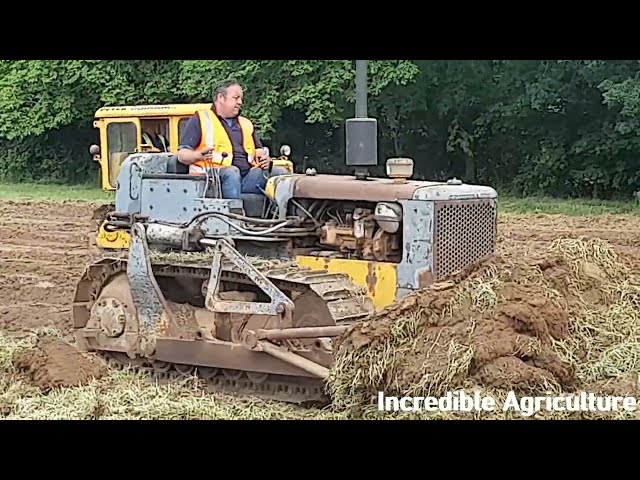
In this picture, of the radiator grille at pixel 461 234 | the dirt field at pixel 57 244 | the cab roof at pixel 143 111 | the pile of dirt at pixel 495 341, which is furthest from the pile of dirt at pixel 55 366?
the cab roof at pixel 143 111

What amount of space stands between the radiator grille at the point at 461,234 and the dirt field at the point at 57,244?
0.58 m

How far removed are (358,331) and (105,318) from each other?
2635 millimetres

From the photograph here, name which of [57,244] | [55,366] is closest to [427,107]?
[57,244]

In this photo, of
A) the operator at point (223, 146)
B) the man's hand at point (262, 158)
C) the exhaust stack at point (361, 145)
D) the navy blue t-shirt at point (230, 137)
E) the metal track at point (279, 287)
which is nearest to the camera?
the metal track at point (279, 287)

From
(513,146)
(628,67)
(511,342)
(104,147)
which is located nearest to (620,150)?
(628,67)

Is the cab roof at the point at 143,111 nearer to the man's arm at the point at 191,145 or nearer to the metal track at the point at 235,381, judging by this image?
the man's arm at the point at 191,145

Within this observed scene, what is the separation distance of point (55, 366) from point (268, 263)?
5.47 feet

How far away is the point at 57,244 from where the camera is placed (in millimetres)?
17047

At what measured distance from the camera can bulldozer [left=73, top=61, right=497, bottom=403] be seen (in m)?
7.43

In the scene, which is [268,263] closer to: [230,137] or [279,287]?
[279,287]

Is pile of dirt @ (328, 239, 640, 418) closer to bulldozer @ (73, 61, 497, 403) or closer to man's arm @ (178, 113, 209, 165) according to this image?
bulldozer @ (73, 61, 497, 403)

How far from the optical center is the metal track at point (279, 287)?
7.29 meters

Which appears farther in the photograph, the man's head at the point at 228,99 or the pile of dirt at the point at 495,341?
the man's head at the point at 228,99

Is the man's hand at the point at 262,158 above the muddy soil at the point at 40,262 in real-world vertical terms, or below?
above
